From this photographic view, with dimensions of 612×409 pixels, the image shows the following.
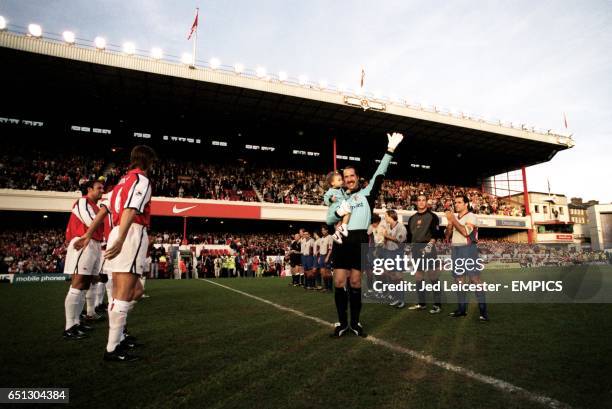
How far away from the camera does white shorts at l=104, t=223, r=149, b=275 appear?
3.47 metres

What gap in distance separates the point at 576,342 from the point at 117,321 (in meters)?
4.93

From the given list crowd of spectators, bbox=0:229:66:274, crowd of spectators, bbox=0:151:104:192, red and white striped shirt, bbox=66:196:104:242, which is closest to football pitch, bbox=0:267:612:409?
red and white striped shirt, bbox=66:196:104:242

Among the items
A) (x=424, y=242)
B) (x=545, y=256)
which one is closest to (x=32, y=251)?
(x=424, y=242)

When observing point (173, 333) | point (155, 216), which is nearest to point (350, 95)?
point (155, 216)

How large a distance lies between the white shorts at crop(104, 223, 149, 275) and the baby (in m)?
2.21

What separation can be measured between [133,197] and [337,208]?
2.40m

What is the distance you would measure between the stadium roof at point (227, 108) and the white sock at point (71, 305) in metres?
21.1

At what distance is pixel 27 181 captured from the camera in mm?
23891

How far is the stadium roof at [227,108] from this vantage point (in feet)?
72.1

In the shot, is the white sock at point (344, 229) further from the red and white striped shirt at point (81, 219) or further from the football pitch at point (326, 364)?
the red and white striped shirt at point (81, 219)

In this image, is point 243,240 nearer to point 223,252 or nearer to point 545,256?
point 223,252

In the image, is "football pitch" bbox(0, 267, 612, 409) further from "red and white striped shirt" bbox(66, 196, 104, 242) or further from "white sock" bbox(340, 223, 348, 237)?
"red and white striped shirt" bbox(66, 196, 104, 242)

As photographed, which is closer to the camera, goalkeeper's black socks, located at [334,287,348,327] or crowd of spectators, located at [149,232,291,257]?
goalkeeper's black socks, located at [334,287,348,327]

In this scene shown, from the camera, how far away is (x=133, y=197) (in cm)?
350
